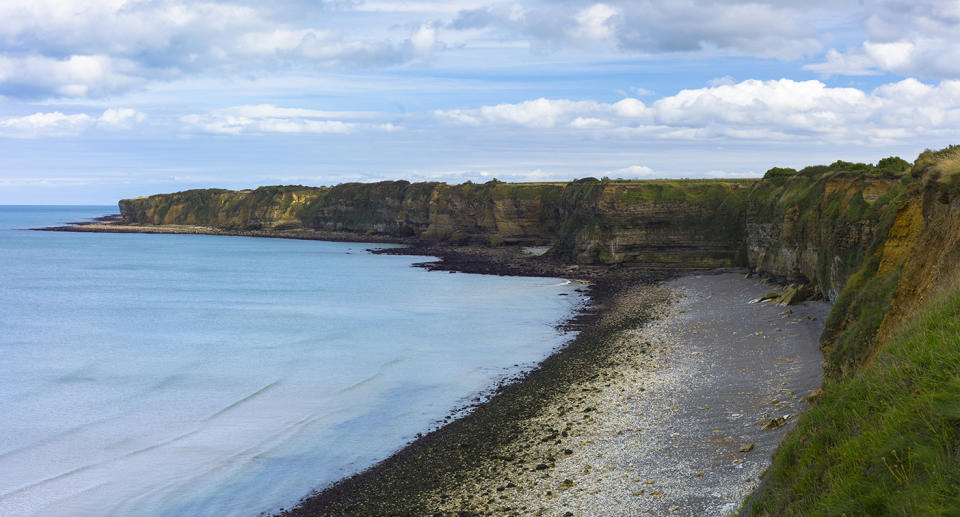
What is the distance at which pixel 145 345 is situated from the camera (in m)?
41.7

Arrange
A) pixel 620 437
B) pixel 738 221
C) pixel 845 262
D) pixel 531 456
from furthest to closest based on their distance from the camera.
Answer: pixel 738 221, pixel 845 262, pixel 620 437, pixel 531 456

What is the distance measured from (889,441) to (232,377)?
31.5 metres

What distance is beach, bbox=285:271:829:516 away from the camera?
15.2 meters

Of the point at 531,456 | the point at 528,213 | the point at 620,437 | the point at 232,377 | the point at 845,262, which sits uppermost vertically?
the point at 528,213

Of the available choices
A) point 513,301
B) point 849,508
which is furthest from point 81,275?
point 849,508

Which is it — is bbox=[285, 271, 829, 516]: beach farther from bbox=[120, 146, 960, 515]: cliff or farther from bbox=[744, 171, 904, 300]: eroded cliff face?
bbox=[744, 171, 904, 300]: eroded cliff face

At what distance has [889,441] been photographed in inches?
251

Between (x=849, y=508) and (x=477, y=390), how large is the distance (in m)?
23.2

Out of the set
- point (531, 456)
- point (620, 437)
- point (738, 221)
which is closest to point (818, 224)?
point (738, 221)

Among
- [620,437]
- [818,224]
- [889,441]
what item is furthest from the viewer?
[818,224]

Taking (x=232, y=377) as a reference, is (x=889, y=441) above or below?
above

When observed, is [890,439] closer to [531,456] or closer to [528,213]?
[531,456]

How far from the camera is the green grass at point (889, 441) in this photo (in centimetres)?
573

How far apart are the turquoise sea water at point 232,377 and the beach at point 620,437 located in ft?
9.44
